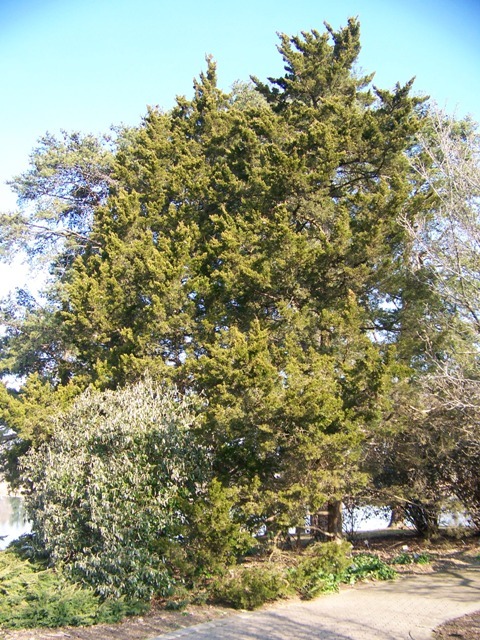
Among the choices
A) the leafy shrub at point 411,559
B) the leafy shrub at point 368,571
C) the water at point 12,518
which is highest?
the leafy shrub at point 368,571

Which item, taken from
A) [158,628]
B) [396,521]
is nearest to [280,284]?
[158,628]

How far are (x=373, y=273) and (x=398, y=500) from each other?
18.4 ft

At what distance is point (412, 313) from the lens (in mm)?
12523

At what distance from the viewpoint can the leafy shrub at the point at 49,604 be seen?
24.4ft

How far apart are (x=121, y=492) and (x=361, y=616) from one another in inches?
168

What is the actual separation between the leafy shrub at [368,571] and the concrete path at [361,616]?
12.5 inches

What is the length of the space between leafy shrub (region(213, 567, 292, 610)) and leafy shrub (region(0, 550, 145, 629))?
1.40m

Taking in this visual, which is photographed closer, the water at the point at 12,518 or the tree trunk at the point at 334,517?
the tree trunk at the point at 334,517

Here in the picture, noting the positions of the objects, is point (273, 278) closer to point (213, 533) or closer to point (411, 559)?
point (213, 533)

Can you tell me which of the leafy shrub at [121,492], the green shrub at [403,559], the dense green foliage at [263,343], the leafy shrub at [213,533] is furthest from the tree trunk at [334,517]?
the leafy shrub at [121,492]

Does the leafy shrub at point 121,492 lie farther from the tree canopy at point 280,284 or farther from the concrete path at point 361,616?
the concrete path at point 361,616

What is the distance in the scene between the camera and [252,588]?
8.43m

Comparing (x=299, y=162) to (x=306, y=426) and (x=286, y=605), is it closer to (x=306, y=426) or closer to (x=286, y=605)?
(x=306, y=426)

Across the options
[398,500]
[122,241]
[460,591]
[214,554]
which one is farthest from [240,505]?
[122,241]
